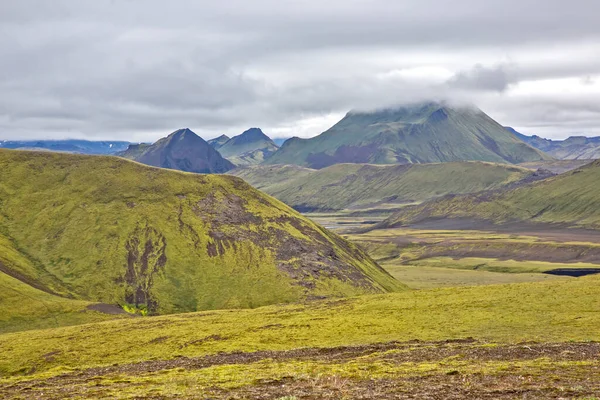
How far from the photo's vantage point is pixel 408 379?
48062mm

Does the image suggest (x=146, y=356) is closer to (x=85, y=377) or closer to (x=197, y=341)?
(x=197, y=341)

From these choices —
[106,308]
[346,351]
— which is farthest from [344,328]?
[106,308]

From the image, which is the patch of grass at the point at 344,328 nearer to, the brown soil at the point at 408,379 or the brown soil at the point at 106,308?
the brown soil at the point at 408,379

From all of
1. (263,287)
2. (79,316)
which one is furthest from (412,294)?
(79,316)

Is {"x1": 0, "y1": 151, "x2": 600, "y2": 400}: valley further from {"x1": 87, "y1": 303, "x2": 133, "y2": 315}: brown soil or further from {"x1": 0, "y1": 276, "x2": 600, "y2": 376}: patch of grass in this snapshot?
{"x1": 87, "y1": 303, "x2": 133, "y2": 315}: brown soil

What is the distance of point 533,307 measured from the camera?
94438 mm

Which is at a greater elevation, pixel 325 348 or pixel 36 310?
pixel 325 348

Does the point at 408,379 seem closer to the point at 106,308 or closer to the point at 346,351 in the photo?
the point at 346,351

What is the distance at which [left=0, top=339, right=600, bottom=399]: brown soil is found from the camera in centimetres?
4112

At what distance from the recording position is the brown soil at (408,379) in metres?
41.1

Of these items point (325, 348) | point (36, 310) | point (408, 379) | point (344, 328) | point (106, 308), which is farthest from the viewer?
point (106, 308)

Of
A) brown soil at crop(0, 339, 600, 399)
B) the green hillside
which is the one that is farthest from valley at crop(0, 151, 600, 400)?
the green hillside

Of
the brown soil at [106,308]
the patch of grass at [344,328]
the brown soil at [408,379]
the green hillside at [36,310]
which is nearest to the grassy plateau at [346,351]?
the brown soil at [408,379]

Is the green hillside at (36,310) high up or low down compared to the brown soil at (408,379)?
down
